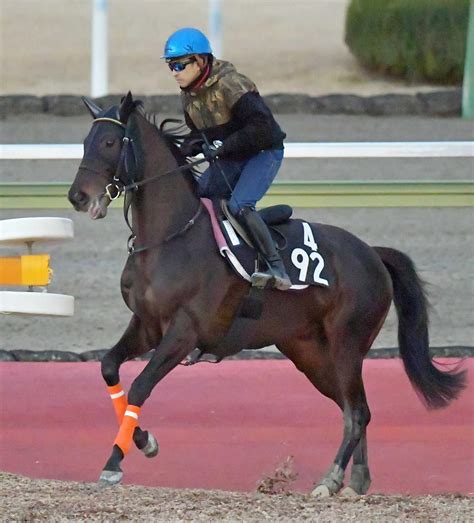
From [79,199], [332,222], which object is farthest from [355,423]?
[332,222]

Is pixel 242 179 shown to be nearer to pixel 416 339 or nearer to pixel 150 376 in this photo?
pixel 150 376

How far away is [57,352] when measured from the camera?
7445mm

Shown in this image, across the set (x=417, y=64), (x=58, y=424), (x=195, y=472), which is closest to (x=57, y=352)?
(x=58, y=424)

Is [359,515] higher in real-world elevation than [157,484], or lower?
higher

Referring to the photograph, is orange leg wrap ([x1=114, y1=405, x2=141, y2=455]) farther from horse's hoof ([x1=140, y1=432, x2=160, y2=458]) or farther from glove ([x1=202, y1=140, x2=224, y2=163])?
glove ([x1=202, y1=140, x2=224, y2=163])

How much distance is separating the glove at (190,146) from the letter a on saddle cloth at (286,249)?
0.22 m

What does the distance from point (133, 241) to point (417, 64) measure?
10139 mm

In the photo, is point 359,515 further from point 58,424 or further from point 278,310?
point 58,424

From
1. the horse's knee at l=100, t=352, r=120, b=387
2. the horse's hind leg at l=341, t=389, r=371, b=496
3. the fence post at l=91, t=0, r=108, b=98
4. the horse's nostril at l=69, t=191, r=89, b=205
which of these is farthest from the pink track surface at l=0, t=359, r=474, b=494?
the fence post at l=91, t=0, r=108, b=98

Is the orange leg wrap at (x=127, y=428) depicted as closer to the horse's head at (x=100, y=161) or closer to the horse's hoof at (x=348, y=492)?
the horse's head at (x=100, y=161)

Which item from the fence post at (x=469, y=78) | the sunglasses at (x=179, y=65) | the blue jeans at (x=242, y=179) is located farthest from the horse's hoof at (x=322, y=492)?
the fence post at (x=469, y=78)

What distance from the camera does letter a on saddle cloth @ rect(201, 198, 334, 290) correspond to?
5422 millimetres

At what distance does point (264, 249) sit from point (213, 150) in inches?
19.2

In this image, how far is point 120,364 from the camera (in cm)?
526
